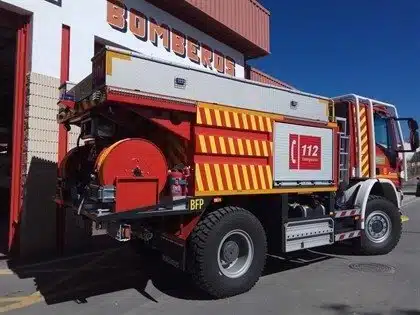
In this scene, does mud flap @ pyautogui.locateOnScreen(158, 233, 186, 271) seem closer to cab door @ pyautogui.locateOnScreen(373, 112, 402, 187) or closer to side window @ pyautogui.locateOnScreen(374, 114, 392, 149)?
cab door @ pyautogui.locateOnScreen(373, 112, 402, 187)

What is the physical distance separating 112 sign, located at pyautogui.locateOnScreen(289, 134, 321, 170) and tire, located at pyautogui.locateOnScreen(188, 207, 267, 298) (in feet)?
4.29

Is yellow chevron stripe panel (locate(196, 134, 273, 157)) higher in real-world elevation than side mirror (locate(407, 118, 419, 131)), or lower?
lower

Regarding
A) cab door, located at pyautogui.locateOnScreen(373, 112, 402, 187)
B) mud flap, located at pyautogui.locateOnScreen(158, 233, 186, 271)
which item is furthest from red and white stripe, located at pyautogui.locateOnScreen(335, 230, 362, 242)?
mud flap, located at pyautogui.locateOnScreen(158, 233, 186, 271)

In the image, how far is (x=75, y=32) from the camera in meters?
8.96

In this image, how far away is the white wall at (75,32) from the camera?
324 inches

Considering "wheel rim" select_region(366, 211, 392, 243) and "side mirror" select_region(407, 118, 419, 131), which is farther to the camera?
"side mirror" select_region(407, 118, 419, 131)

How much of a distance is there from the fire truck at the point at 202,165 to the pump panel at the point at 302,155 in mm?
17

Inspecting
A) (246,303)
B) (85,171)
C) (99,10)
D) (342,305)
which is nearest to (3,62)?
(99,10)

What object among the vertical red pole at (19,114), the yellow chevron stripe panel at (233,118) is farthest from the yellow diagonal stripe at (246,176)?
the vertical red pole at (19,114)

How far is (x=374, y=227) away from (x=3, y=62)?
10.4 m

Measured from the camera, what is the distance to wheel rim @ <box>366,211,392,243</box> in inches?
332

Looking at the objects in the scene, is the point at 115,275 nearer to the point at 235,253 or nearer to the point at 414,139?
the point at 235,253

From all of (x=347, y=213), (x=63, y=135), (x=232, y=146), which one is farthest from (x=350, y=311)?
(x=63, y=135)

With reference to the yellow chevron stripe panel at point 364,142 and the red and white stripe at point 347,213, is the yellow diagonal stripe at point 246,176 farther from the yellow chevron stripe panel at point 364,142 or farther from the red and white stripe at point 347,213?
the yellow chevron stripe panel at point 364,142
